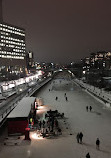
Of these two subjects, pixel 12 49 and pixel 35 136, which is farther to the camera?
pixel 12 49

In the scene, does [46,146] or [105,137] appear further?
[105,137]

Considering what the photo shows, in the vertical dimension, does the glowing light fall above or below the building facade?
below

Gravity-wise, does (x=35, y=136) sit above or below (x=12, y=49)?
below

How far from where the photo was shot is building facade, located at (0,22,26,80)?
82438 mm

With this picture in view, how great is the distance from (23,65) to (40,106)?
78.9 metres

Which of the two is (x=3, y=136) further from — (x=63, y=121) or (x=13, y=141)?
(x=63, y=121)

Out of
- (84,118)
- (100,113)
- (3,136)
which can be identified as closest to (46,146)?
(3,136)

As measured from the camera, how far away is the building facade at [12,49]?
82438 mm

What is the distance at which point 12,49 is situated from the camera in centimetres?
8956

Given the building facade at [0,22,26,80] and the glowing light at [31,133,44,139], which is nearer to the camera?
the glowing light at [31,133,44,139]

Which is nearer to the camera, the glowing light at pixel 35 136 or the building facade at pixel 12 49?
A: the glowing light at pixel 35 136

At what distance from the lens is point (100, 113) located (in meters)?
18.5

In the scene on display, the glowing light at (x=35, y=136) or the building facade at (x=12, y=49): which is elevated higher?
the building facade at (x=12, y=49)

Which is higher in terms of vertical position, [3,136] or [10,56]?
[10,56]
